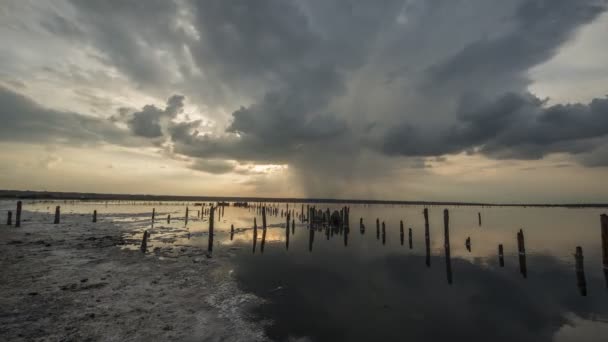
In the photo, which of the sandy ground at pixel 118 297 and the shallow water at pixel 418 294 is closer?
the sandy ground at pixel 118 297

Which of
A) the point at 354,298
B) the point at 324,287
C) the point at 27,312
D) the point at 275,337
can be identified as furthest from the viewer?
the point at 324,287

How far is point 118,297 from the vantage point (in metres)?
11.6

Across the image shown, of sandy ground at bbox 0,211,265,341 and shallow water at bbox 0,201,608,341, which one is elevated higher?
sandy ground at bbox 0,211,265,341

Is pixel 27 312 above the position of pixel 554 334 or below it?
above

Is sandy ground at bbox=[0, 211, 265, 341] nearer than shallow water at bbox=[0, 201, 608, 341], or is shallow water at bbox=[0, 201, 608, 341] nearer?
sandy ground at bbox=[0, 211, 265, 341]

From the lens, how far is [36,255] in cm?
1850

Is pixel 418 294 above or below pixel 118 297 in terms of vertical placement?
below

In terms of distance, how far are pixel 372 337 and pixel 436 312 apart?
13.5 feet

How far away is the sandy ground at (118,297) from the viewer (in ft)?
28.9

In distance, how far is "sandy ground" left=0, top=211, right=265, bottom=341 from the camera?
28.9 feet

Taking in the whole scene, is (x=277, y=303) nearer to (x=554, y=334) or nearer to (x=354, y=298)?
(x=354, y=298)

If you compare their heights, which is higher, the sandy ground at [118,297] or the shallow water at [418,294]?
the sandy ground at [118,297]

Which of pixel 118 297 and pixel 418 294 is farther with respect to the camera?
pixel 418 294

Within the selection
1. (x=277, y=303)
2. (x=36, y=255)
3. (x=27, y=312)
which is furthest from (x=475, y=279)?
(x=36, y=255)
